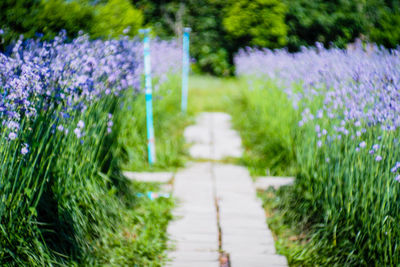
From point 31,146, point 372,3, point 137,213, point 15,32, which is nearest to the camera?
point 31,146

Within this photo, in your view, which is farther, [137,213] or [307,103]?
[307,103]

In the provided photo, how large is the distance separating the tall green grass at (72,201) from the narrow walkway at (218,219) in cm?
17

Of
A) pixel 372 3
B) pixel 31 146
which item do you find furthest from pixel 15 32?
pixel 372 3

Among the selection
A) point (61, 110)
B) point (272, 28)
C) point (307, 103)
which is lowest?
point (272, 28)

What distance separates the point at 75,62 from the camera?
2342 mm

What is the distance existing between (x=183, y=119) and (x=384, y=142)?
413 cm

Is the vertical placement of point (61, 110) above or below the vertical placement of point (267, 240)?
above

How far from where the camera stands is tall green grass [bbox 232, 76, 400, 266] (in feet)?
7.38

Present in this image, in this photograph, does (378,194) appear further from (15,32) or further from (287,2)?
(287,2)

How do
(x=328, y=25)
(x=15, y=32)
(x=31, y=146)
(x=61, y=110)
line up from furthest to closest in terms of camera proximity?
(x=328, y=25), (x=15, y=32), (x=61, y=110), (x=31, y=146)

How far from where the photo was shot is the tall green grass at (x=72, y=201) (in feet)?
6.59

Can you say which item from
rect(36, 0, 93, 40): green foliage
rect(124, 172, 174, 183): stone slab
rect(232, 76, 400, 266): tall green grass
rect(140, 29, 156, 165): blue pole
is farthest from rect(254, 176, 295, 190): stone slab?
rect(36, 0, 93, 40): green foliage

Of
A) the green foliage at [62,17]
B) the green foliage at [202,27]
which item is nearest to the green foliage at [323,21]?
the green foliage at [202,27]

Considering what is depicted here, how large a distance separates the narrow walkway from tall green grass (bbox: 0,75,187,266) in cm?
17
